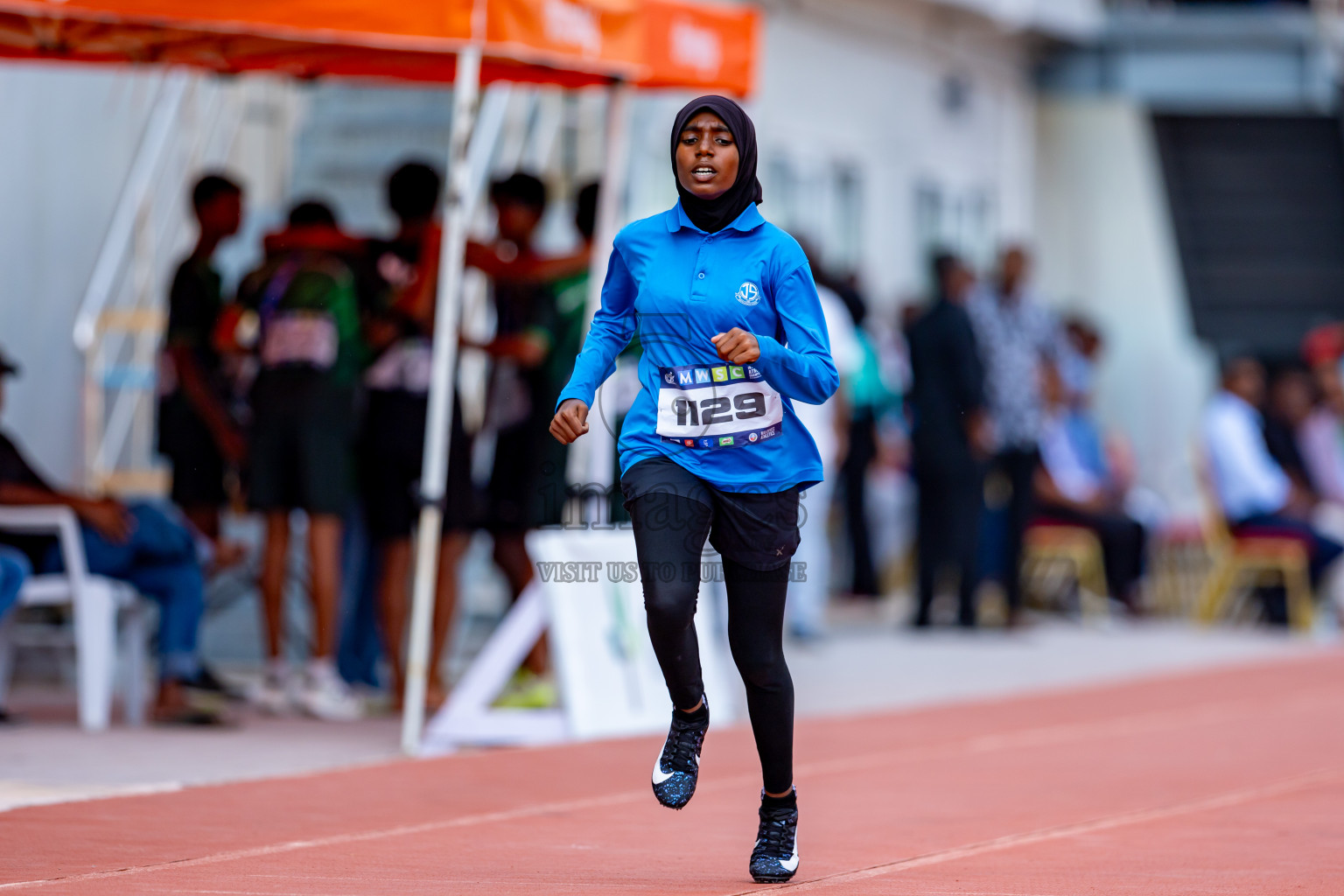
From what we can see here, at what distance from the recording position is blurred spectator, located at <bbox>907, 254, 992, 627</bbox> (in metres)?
14.1

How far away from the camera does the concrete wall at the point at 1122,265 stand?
2286 centimetres

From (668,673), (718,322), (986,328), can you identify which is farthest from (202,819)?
(986,328)

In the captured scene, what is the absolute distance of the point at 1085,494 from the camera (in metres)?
16.3

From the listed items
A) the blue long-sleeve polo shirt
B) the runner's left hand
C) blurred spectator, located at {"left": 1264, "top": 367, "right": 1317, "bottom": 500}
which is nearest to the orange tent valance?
the blue long-sleeve polo shirt

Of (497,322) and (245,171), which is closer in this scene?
(497,322)

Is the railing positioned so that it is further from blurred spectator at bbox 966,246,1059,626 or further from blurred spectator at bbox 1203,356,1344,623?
blurred spectator at bbox 1203,356,1344,623

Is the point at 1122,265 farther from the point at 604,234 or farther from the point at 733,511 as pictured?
the point at 733,511

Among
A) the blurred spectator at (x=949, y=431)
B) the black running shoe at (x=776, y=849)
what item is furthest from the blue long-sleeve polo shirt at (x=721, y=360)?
the blurred spectator at (x=949, y=431)

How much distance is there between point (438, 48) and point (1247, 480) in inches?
354

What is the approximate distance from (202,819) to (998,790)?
276 cm

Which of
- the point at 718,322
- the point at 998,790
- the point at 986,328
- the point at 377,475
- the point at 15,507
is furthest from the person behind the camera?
the point at 986,328

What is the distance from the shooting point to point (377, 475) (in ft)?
32.1

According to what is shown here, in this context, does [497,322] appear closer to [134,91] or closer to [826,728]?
[826,728]

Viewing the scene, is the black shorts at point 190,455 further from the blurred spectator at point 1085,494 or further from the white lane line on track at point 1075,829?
the blurred spectator at point 1085,494
